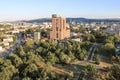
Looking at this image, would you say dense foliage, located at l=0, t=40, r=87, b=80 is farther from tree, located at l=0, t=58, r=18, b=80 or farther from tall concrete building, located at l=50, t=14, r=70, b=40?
tall concrete building, located at l=50, t=14, r=70, b=40

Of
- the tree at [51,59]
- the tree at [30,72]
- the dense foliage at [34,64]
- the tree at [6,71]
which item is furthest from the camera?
the tree at [51,59]

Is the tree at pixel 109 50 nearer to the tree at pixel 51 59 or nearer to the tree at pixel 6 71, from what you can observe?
the tree at pixel 51 59

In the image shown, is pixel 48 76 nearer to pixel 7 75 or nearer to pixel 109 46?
pixel 7 75

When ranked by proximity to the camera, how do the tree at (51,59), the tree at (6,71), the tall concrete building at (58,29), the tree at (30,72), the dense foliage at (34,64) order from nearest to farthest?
the tree at (6,71) < the dense foliage at (34,64) < the tree at (30,72) < the tree at (51,59) < the tall concrete building at (58,29)

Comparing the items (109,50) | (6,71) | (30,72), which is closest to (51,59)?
(30,72)

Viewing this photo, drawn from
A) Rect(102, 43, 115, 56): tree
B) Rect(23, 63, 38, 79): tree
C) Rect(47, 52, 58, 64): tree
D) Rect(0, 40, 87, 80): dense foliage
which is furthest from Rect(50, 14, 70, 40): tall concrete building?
Rect(23, 63, 38, 79): tree

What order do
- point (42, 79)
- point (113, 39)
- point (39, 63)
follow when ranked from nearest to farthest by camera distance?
point (42, 79), point (39, 63), point (113, 39)

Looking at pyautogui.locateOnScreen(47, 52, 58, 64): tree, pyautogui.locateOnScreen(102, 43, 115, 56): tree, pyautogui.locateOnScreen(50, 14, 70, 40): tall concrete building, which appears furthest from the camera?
pyautogui.locateOnScreen(50, 14, 70, 40): tall concrete building

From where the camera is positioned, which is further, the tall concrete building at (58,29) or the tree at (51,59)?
the tall concrete building at (58,29)

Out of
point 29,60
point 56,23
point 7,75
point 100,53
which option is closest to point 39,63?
point 29,60

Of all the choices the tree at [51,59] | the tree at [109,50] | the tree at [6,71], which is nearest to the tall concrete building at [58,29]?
the tree at [109,50]

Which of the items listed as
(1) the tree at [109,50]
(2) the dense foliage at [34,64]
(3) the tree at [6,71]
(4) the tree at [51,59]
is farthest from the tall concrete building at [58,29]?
(3) the tree at [6,71]
